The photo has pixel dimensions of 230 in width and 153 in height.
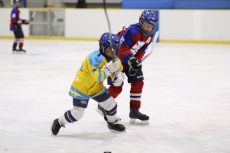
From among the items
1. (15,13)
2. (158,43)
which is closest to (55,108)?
(15,13)

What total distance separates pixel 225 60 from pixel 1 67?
181 inches

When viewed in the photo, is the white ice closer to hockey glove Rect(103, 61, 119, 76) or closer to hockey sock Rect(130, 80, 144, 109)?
hockey sock Rect(130, 80, 144, 109)

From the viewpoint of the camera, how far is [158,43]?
48.9ft

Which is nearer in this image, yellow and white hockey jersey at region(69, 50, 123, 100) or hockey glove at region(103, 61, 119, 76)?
hockey glove at region(103, 61, 119, 76)

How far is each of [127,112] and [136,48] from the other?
84cm

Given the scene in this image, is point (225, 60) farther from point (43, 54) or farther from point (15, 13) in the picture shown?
point (15, 13)

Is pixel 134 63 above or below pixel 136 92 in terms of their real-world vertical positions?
above

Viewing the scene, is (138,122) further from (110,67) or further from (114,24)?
A: (114,24)

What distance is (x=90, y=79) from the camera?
3650 mm

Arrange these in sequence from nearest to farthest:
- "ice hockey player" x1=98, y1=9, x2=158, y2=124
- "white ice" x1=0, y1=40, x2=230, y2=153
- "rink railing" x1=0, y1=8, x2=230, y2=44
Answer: "white ice" x1=0, y1=40, x2=230, y2=153 → "ice hockey player" x1=98, y1=9, x2=158, y2=124 → "rink railing" x1=0, y1=8, x2=230, y2=44

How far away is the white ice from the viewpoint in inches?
139

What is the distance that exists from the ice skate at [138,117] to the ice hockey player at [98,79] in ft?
1.19

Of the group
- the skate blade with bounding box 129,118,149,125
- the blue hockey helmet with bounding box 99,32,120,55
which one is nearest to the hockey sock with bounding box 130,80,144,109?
the skate blade with bounding box 129,118,149,125

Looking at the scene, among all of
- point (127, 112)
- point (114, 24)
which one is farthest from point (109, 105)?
point (114, 24)
